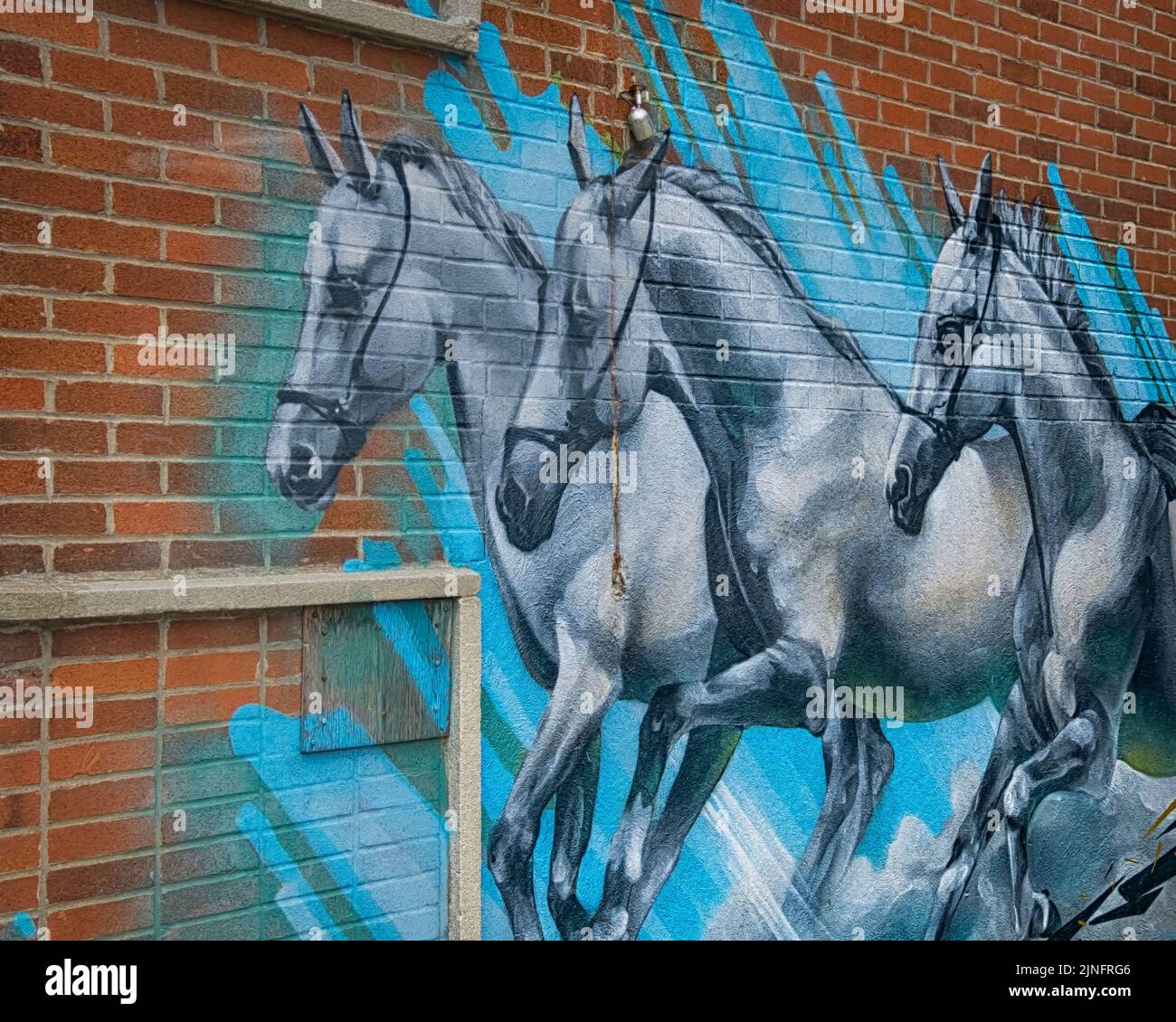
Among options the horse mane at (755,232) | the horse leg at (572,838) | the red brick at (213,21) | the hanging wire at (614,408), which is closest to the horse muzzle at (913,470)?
the horse mane at (755,232)

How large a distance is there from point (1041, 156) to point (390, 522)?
10.6 ft

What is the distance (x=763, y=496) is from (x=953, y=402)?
1.04 meters

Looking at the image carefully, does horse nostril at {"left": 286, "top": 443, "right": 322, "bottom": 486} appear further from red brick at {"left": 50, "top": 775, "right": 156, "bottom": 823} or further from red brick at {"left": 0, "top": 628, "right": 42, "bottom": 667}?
red brick at {"left": 50, "top": 775, "right": 156, "bottom": 823}

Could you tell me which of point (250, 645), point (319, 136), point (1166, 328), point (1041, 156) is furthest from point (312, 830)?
point (1166, 328)

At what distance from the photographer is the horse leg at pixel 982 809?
440 centimetres

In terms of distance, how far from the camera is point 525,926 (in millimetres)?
3492

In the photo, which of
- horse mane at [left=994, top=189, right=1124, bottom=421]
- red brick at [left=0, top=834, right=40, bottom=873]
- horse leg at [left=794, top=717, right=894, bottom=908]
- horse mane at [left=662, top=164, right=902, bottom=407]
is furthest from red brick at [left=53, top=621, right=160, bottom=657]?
horse mane at [left=994, top=189, right=1124, bottom=421]

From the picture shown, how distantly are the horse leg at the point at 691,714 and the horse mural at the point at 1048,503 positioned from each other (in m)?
0.77

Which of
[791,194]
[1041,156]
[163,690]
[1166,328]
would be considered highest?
[1041,156]

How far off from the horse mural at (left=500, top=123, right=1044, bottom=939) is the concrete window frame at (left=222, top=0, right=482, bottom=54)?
604 millimetres

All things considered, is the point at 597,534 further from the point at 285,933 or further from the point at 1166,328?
the point at 1166,328

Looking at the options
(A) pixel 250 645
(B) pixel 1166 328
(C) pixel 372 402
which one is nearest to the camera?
(A) pixel 250 645

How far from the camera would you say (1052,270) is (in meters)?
4.82

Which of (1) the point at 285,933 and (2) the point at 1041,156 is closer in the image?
(1) the point at 285,933
